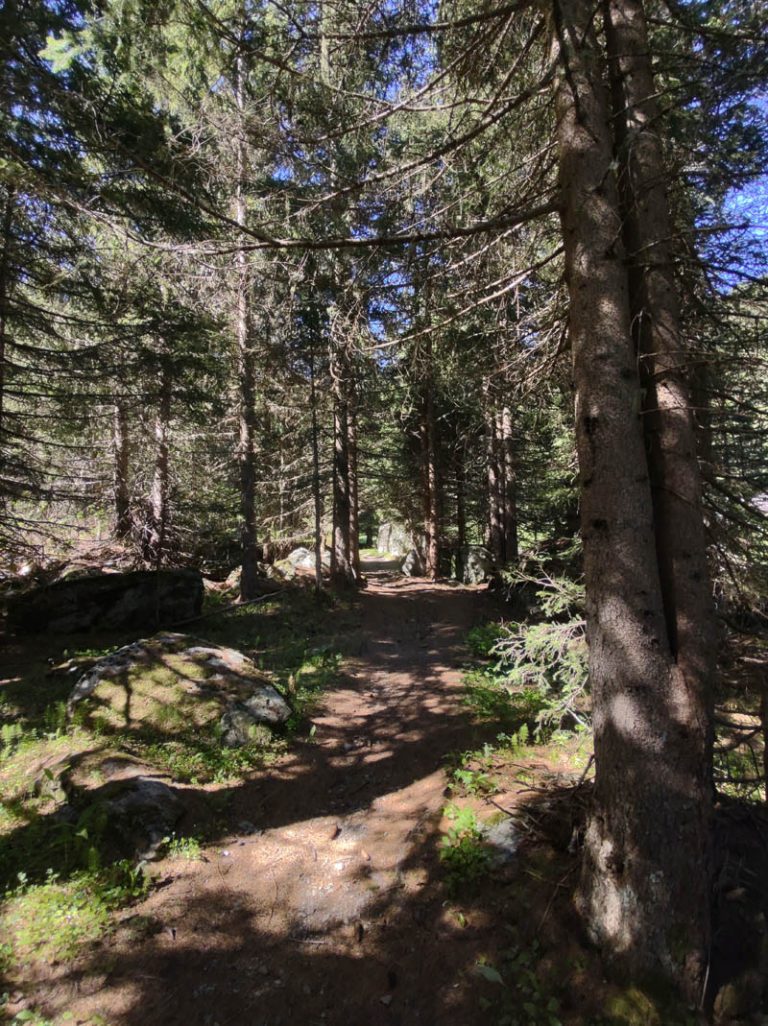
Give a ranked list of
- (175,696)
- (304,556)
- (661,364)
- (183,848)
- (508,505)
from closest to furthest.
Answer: (661,364) < (183,848) < (175,696) < (508,505) < (304,556)

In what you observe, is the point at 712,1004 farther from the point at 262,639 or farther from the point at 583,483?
the point at 262,639

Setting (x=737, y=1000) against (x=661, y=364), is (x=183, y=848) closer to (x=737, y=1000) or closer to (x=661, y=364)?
(x=737, y=1000)

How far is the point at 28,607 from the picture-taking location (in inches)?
455

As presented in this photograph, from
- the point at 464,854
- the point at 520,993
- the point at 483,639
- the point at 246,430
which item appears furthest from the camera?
the point at 246,430

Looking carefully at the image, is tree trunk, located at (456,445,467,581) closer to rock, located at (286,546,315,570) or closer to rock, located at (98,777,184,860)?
rock, located at (286,546,315,570)

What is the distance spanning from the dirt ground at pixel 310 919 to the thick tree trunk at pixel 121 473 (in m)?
11.1

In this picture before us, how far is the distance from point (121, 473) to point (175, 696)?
1276 cm

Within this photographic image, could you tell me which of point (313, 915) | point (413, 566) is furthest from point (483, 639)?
point (413, 566)

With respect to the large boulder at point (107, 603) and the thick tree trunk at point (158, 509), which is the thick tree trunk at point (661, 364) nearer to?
the large boulder at point (107, 603)

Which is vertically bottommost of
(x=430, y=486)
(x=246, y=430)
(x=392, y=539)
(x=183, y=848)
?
(x=183, y=848)

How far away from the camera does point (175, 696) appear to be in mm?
7199

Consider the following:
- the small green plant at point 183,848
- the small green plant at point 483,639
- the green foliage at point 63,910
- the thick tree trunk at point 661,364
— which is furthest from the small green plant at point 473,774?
the small green plant at point 483,639

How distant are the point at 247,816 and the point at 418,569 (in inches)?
836

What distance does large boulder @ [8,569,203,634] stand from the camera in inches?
454
